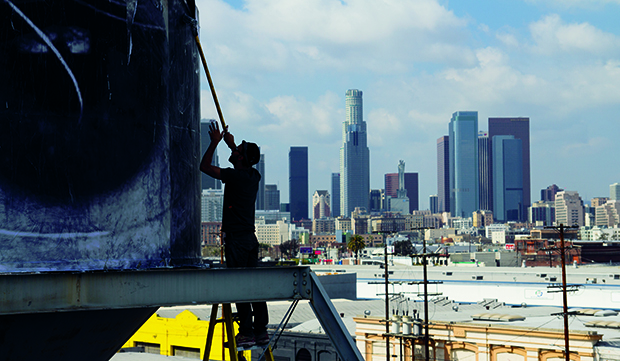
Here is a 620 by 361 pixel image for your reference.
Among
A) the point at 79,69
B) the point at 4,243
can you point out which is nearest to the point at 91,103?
the point at 79,69

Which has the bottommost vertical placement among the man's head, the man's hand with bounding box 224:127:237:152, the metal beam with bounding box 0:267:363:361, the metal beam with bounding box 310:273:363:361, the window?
the window

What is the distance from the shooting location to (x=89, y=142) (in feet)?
18.5

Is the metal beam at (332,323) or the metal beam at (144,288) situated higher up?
the metal beam at (144,288)

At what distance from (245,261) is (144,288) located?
1.50 m

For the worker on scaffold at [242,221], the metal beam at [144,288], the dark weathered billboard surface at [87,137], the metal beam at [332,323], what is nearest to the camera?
the metal beam at [144,288]

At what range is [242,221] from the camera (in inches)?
264

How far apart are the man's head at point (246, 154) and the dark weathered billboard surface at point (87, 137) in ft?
2.34

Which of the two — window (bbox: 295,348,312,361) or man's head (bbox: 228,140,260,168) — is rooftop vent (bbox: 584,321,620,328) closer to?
window (bbox: 295,348,312,361)

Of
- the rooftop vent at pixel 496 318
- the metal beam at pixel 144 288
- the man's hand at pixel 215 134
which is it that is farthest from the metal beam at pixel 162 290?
the rooftop vent at pixel 496 318

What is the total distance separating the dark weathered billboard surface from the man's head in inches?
28.1

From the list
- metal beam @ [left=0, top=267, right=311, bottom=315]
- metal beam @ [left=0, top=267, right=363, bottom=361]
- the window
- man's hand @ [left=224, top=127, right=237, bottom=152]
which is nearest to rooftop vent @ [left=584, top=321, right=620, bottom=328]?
the window

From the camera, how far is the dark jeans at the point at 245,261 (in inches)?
263

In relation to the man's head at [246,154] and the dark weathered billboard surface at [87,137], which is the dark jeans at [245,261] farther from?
the man's head at [246,154]

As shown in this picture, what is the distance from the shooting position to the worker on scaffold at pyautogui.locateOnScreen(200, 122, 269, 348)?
6641 millimetres
